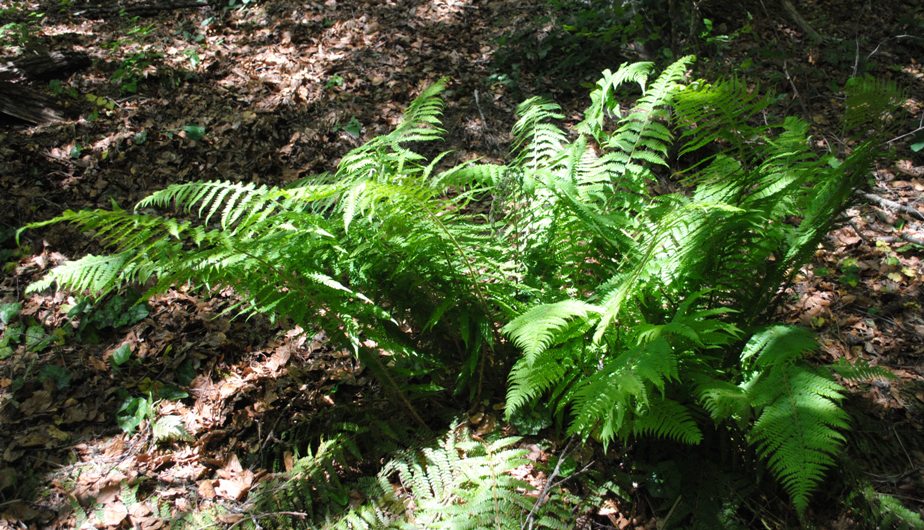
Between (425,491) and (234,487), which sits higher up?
(425,491)

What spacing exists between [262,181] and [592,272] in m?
2.67

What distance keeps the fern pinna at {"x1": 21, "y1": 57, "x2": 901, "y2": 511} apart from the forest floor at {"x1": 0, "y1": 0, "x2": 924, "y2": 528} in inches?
13.2

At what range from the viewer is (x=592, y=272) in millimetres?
2504

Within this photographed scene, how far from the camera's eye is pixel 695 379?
1965mm

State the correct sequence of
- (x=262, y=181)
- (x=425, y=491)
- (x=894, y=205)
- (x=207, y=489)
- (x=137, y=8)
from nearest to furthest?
(x=425, y=491), (x=207, y=489), (x=894, y=205), (x=262, y=181), (x=137, y=8)

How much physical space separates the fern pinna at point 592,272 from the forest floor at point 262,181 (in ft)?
1.10

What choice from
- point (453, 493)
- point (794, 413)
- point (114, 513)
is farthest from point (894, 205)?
point (114, 513)

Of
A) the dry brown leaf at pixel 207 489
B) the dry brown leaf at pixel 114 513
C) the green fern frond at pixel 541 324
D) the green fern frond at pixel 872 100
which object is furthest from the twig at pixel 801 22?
the dry brown leaf at pixel 114 513

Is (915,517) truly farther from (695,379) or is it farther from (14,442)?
(14,442)

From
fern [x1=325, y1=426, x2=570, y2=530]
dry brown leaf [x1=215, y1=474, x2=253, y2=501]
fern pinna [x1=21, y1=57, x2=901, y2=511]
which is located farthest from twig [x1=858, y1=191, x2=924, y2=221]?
dry brown leaf [x1=215, y1=474, x2=253, y2=501]

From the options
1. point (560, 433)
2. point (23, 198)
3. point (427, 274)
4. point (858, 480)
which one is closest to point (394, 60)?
point (23, 198)

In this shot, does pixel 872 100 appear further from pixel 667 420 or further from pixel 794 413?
pixel 667 420

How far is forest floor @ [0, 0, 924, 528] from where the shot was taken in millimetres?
2668

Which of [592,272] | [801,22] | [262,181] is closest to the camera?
[592,272]
